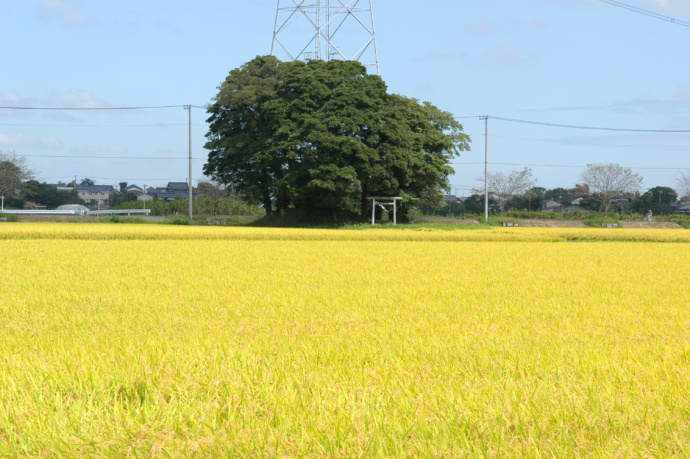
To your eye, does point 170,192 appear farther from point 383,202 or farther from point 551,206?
point 383,202

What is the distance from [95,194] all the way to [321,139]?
109 metres

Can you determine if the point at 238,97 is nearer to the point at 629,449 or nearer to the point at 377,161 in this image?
the point at 377,161

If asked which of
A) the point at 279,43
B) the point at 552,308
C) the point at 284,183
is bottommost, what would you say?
the point at 552,308

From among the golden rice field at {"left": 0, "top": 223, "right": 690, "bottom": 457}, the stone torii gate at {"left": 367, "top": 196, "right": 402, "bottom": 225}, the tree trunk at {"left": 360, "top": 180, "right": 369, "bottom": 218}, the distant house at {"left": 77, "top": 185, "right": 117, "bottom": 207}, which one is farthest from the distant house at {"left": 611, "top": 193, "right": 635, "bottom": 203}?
the distant house at {"left": 77, "top": 185, "right": 117, "bottom": 207}

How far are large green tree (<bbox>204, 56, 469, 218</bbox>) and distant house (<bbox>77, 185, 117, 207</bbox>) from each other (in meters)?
87.3

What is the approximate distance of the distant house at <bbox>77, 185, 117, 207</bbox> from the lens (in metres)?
127

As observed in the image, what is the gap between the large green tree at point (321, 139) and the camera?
38531 millimetres

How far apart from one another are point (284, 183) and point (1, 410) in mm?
36991

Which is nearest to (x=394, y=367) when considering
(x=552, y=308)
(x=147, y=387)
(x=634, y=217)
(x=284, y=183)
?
(x=147, y=387)

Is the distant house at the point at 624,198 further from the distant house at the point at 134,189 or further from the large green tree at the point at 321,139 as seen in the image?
the distant house at the point at 134,189

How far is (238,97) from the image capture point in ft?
140

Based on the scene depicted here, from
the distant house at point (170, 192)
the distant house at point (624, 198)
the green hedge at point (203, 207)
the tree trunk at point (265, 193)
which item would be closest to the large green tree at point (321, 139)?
the tree trunk at point (265, 193)

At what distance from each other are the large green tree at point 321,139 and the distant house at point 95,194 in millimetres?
87329

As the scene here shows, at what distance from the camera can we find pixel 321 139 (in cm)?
3747
